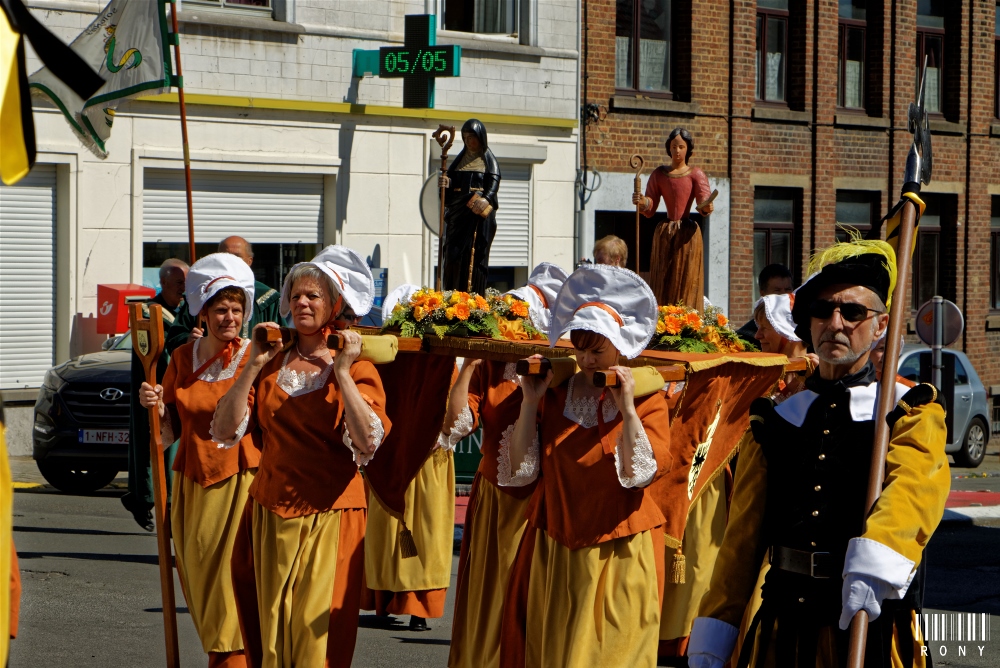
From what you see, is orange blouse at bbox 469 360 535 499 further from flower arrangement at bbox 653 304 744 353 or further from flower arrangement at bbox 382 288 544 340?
flower arrangement at bbox 653 304 744 353

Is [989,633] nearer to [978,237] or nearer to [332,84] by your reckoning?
[332,84]

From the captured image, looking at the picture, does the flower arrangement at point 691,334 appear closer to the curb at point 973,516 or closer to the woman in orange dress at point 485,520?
the woman in orange dress at point 485,520

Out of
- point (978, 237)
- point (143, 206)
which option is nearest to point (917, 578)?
point (143, 206)

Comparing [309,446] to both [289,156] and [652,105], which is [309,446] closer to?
[289,156]

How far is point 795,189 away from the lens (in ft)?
75.5

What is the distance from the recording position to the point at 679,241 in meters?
9.36

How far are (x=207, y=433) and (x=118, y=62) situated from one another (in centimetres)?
623

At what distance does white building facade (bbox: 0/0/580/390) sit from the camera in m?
16.5

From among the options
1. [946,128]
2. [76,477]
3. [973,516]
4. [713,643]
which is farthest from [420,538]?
[946,128]

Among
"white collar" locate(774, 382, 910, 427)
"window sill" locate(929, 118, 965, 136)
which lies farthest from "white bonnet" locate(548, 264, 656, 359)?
"window sill" locate(929, 118, 965, 136)

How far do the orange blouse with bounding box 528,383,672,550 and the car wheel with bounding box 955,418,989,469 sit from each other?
49.3ft

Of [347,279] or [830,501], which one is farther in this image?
[347,279]

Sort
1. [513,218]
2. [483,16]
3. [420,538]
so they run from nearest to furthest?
1. [420,538]
2. [483,16]
3. [513,218]

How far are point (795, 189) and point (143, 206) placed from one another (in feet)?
34.9
